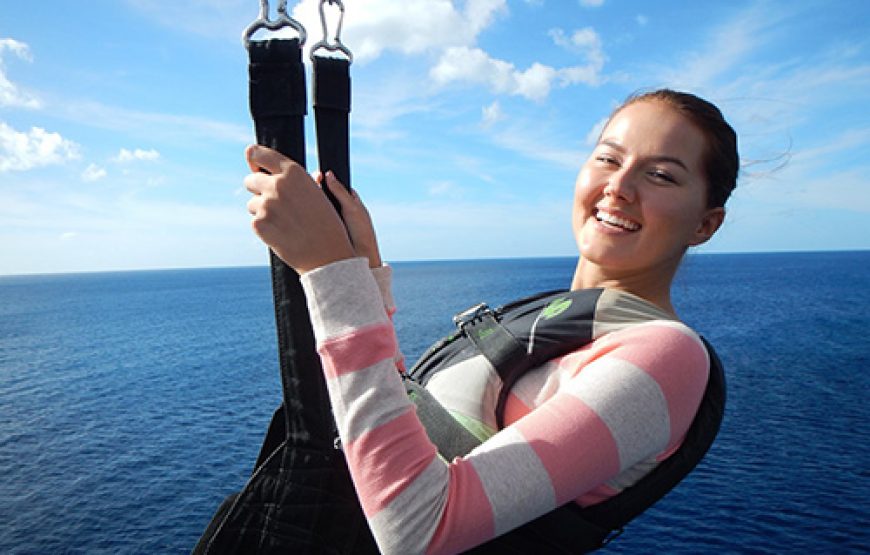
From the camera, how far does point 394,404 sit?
5.84 ft

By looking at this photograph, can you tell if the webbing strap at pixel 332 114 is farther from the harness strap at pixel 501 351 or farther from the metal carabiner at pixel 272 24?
the harness strap at pixel 501 351

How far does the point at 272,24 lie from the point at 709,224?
84.2 inches

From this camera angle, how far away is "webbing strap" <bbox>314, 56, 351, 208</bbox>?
79.9 inches

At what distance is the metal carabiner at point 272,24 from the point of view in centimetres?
187

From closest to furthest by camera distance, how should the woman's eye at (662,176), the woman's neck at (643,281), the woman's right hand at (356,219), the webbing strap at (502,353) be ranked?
the woman's right hand at (356,219) < the webbing strap at (502,353) < the woman's eye at (662,176) < the woman's neck at (643,281)

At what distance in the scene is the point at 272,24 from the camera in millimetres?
1888

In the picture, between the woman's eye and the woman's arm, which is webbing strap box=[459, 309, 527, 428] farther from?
the woman's eye

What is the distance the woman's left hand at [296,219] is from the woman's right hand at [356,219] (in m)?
0.20

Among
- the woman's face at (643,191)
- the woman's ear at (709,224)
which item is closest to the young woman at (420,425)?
the woman's face at (643,191)

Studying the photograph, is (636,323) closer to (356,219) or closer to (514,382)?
(514,382)

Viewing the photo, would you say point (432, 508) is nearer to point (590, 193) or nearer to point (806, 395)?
point (590, 193)

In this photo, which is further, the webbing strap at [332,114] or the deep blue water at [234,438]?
the deep blue water at [234,438]

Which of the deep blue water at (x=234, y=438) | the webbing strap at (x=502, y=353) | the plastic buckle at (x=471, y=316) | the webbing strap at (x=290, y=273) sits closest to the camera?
the webbing strap at (x=290, y=273)

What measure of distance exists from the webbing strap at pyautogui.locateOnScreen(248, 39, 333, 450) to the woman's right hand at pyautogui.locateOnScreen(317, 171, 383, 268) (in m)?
0.15
